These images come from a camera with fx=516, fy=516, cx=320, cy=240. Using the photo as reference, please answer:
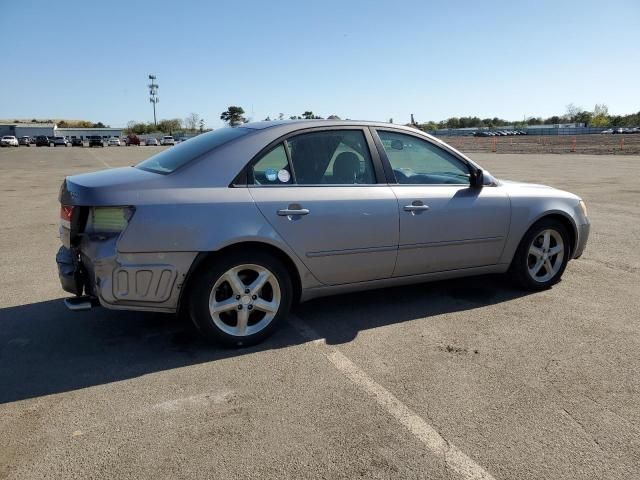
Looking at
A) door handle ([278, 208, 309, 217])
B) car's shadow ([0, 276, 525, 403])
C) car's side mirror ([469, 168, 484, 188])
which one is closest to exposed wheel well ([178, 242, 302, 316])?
door handle ([278, 208, 309, 217])

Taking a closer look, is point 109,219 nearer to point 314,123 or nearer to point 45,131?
point 314,123

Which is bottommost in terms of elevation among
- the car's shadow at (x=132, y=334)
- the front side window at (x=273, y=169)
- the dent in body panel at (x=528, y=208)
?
the car's shadow at (x=132, y=334)

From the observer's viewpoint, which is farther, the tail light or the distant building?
the distant building

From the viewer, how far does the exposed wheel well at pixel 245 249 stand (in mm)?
3482

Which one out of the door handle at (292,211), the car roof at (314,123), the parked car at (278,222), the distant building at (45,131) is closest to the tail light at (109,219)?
the parked car at (278,222)

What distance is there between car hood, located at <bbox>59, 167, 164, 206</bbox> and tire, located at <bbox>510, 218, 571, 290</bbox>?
3329mm

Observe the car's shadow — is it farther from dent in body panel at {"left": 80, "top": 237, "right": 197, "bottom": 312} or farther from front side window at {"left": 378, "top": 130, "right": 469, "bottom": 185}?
front side window at {"left": 378, "top": 130, "right": 469, "bottom": 185}

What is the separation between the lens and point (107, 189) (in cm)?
336

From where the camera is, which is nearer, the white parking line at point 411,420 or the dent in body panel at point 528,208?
the white parking line at point 411,420

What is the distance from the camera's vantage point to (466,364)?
3479 millimetres

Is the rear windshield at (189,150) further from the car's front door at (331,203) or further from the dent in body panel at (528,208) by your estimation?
the dent in body panel at (528,208)

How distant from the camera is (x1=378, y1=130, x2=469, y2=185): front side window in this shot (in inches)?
171

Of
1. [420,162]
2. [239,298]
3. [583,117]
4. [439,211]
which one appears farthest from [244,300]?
[583,117]

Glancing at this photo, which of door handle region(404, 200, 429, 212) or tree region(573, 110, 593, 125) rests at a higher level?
tree region(573, 110, 593, 125)
